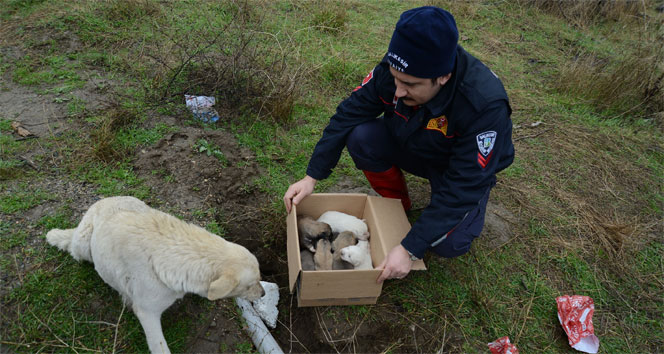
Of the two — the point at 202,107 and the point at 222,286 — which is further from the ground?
the point at 222,286

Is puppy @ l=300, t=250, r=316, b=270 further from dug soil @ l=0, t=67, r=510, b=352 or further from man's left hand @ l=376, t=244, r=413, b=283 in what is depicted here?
man's left hand @ l=376, t=244, r=413, b=283

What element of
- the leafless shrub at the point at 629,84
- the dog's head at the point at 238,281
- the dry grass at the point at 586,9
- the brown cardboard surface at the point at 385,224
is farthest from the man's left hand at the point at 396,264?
the dry grass at the point at 586,9

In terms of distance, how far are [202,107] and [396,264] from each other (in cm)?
322

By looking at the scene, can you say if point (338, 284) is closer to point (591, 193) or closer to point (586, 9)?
point (591, 193)

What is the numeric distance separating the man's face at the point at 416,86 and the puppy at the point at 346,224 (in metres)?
1.32

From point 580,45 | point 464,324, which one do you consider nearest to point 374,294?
point 464,324

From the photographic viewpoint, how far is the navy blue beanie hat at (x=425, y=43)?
2.29m

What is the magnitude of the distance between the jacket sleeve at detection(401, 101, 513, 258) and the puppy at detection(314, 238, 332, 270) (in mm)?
757

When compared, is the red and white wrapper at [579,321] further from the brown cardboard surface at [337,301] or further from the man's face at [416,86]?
the man's face at [416,86]

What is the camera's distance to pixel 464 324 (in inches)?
129

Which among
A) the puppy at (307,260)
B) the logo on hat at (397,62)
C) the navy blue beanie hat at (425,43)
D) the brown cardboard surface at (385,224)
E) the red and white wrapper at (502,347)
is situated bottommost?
the red and white wrapper at (502,347)

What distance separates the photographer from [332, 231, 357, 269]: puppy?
3.36 metres

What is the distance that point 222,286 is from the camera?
2309 mm

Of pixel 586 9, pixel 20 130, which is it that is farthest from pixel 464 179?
pixel 586 9
